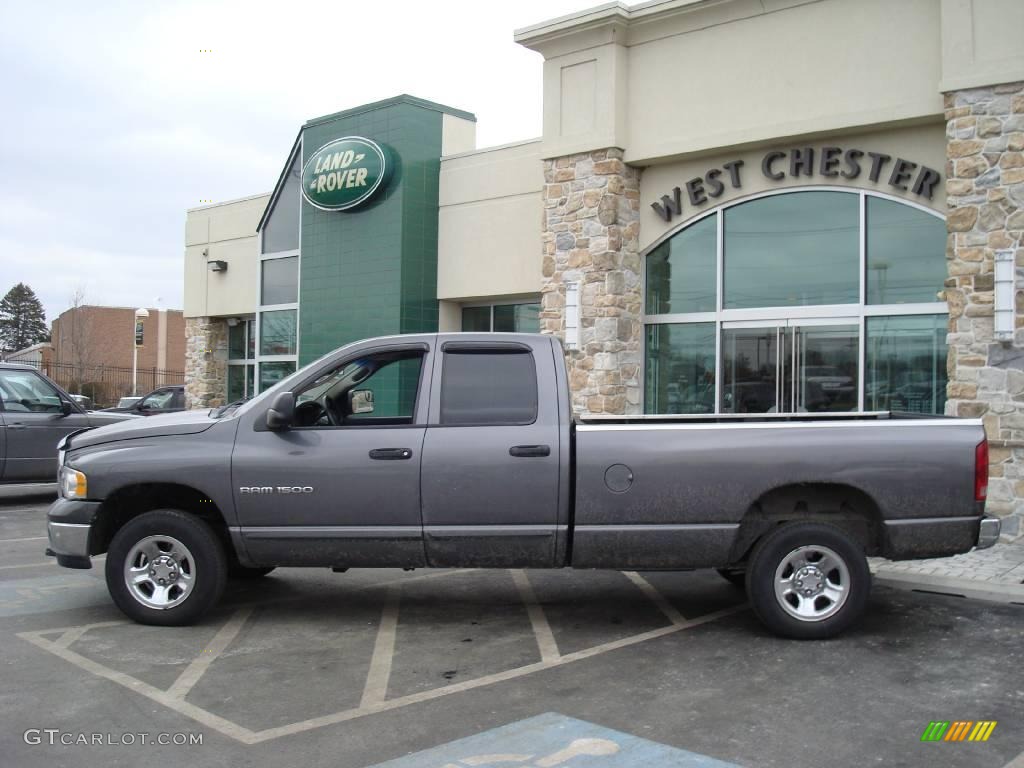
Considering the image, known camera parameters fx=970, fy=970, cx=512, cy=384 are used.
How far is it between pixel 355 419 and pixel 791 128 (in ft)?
26.1

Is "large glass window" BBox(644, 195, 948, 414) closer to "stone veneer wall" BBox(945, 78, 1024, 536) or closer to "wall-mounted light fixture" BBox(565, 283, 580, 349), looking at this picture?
"stone veneer wall" BBox(945, 78, 1024, 536)

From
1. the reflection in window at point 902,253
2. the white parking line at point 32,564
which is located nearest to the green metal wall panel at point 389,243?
the reflection in window at point 902,253

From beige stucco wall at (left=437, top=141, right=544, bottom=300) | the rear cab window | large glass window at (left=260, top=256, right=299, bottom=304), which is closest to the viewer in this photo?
the rear cab window

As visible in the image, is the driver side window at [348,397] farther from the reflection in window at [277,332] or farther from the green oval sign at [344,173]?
the reflection in window at [277,332]

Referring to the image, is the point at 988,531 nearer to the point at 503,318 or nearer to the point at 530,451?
the point at 530,451

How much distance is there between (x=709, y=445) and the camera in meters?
6.47

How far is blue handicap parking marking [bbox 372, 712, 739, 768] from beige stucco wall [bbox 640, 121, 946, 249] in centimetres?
924

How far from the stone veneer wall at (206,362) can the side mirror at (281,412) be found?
17.1 m

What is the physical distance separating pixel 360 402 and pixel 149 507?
171 cm

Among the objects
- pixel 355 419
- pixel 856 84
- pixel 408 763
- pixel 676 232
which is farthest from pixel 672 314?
pixel 408 763

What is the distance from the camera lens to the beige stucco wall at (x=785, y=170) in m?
11.8

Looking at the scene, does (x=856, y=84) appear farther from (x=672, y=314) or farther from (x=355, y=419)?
(x=355, y=419)

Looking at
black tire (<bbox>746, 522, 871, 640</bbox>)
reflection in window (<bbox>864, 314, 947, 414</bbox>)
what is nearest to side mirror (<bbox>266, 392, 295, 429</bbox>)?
black tire (<bbox>746, 522, 871, 640</bbox>)

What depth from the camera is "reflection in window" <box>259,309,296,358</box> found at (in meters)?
20.6
